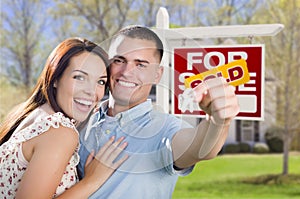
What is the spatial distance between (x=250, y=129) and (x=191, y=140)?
8840 mm

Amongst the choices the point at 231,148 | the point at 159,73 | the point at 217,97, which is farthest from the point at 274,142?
the point at 217,97

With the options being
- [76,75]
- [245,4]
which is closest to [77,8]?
[245,4]

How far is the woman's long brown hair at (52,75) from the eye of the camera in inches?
44.9

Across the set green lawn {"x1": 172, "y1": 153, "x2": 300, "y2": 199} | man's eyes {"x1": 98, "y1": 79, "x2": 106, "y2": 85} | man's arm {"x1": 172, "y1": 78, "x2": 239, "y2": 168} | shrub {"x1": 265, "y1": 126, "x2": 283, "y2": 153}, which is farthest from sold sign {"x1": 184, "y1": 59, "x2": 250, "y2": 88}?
shrub {"x1": 265, "y1": 126, "x2": 283, "y2": 153}

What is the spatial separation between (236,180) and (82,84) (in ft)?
26.2

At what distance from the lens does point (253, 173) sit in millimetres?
8828

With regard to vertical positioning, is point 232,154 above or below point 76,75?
below

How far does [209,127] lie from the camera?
3.13 feet

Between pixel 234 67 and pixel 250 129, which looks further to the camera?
pixel 250 129

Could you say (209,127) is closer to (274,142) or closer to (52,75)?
(52,75)

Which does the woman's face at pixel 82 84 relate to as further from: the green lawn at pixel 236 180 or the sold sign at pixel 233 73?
the green lawn at pixel 236 180

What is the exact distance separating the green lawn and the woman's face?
7.59m

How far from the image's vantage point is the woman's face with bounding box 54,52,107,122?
44.4 inches

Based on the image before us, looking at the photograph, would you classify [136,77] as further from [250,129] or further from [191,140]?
[250,129]
